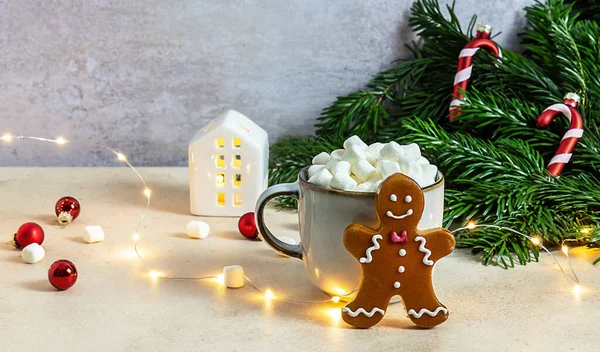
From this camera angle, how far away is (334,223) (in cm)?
76

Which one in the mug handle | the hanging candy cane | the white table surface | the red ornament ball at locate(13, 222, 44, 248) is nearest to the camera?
the white table surface

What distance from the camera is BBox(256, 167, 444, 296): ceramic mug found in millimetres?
747

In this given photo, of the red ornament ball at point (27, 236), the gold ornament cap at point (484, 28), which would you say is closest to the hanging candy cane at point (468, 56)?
the gold ornament cap at point (484, 28)

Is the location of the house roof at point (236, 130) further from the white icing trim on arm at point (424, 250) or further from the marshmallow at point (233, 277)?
the white icing trim on arm at point (424, 250)

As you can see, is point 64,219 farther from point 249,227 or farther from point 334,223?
point 334,223

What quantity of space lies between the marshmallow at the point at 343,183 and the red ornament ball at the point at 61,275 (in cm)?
31

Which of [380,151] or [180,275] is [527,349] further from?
[180,275]

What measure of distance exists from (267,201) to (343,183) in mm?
110

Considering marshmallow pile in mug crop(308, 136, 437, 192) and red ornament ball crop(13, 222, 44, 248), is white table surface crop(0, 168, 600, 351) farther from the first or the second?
marshmallow pile in mug crop(308, 136, 437, 192)

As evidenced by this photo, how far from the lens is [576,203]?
1000 mm

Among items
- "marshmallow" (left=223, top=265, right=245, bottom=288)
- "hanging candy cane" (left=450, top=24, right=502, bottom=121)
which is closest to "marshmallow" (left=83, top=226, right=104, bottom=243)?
"marshmallow" (left=223, top=265, right=245, bottom=288)

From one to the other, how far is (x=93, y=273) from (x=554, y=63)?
2.61 ft

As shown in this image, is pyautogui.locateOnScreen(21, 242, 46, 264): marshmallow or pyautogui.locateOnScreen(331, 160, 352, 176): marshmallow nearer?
pyautogui.locateOnScreen(331, 160, 352, 176): marshmallow

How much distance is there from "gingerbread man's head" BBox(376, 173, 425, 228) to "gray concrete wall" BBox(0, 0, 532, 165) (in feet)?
2.21
